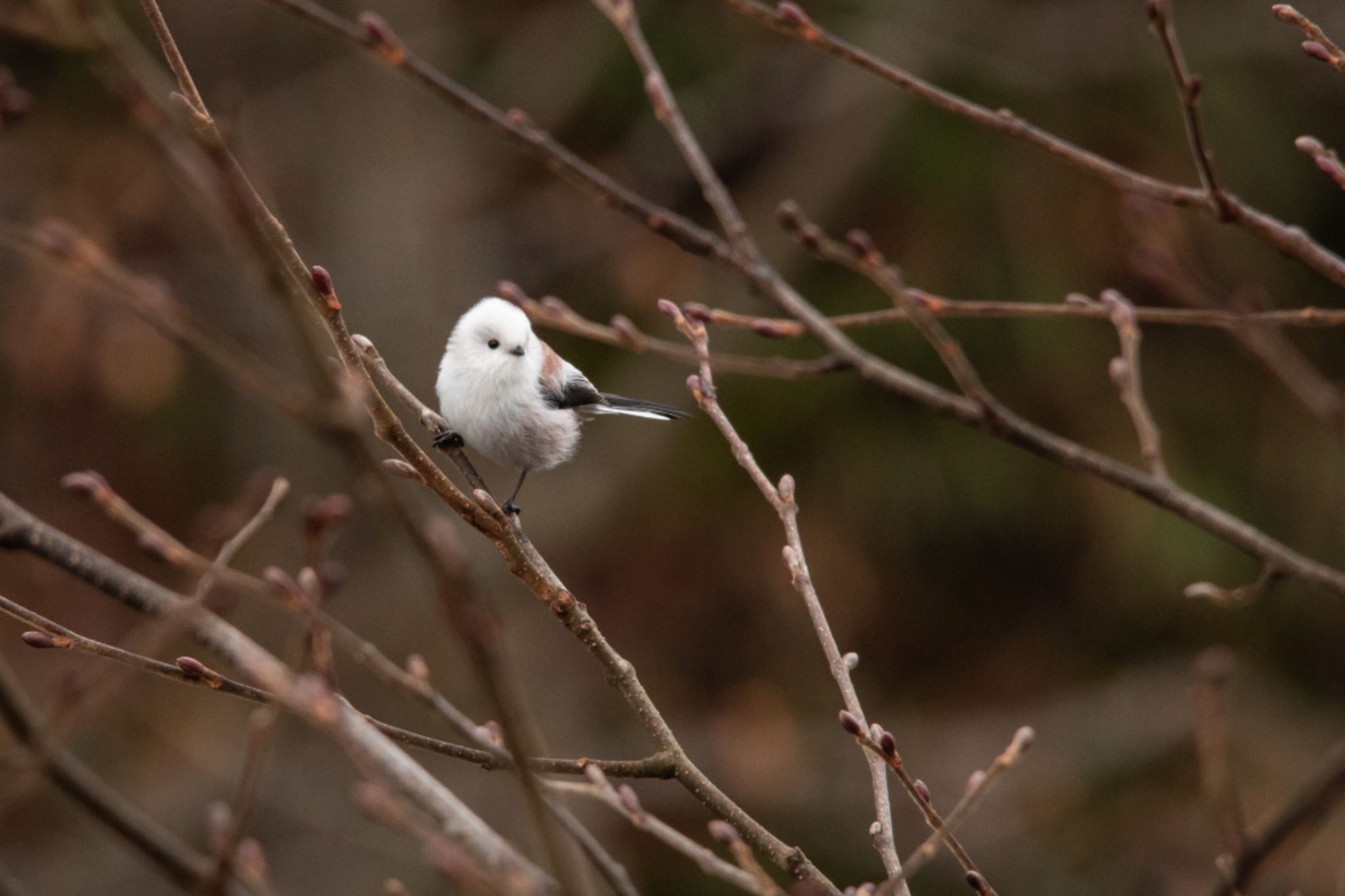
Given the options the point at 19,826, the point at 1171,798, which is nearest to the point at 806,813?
the point at 1171,798

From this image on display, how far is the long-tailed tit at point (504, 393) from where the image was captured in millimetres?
3383

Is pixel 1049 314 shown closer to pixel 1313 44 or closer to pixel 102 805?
pixel 1313 44

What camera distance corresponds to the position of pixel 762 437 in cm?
696

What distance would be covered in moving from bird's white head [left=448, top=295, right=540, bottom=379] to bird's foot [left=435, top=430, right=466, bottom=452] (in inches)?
12.3

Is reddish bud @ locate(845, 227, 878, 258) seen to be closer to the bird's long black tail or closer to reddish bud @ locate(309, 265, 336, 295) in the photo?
reddish bud @ locate(309, 265, 336, 295)

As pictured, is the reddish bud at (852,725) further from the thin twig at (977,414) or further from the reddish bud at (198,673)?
the reddish bud at (198,673)

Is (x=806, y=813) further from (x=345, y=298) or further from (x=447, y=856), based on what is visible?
(x=447, y=856)

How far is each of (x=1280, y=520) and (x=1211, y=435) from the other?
1.80ft

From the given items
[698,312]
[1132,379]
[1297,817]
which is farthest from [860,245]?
[1297,817]

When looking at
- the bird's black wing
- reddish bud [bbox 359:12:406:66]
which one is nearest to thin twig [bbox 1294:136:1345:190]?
reddish bud [bbox 359:12:406:66]

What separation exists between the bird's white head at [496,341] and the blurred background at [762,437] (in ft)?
8.89

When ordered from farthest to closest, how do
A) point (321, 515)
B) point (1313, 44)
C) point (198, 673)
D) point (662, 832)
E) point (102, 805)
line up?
point (1313, 44)
point (198, 673)
point (662, 832)
point (321, 515)
point (102, 805)

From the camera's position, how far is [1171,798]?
698 centimetres

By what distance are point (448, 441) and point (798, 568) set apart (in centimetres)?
115
